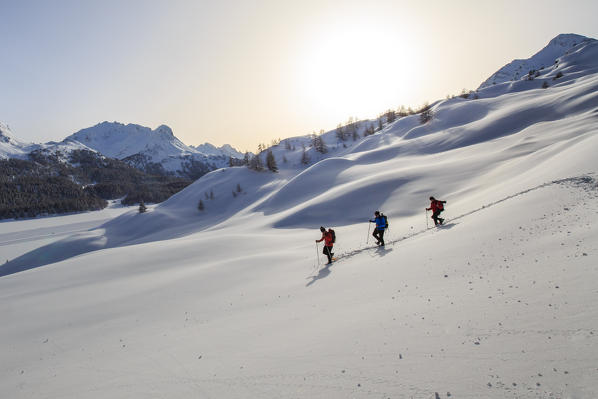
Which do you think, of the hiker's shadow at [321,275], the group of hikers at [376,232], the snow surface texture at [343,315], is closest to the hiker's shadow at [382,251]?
the snow surface texture at [343,315]

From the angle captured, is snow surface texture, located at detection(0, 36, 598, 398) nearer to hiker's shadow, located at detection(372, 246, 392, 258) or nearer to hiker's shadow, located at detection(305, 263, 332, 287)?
hiker's shadow, located at detection(305, 263, 332, 287)

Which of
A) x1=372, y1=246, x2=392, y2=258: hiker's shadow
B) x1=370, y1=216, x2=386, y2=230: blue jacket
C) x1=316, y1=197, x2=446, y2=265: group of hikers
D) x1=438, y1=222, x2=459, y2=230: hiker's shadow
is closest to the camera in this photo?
x1=372, y1=246, x2=392, y2=258: hiker's shadow

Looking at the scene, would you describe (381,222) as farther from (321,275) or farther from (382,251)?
(321,275)

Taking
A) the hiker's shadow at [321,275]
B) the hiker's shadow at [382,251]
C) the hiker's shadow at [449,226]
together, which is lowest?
the hiker's shadow at [321,275]

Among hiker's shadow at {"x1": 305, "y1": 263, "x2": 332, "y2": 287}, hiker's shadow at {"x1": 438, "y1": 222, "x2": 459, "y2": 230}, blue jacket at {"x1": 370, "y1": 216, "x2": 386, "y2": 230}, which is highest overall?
blue jacket at {"x1": 370, "y1": 216, "x2": 386, "y2": 230}

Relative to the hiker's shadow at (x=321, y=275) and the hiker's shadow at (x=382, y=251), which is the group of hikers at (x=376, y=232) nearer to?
the hiker's shadow at (x=382, y=251)

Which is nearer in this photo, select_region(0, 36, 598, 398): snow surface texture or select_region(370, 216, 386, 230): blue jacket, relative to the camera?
select_region(0, 36, 598, 398): snow surface texture

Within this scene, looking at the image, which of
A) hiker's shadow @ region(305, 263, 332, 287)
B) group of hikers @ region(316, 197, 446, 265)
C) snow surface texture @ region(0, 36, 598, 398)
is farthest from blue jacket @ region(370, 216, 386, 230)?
hiker's shadow @ region(305, 263, 332, 287)

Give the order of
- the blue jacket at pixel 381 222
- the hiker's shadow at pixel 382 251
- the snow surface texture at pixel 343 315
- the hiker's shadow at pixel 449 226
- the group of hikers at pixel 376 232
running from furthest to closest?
the blue jacket at pixel 381 222 → the group of hikers at pixel 376 232 → the hiker's shadow at pixel 449 226 → the hiker's shadow at pixel 382 251 → the snow surface texture at pixel 343 315

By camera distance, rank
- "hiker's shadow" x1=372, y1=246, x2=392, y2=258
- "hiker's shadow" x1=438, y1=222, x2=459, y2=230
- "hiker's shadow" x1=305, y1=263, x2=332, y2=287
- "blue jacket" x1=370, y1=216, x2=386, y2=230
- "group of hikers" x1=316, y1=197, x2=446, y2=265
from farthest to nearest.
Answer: "blue jacket" x1=370, y1=216, x2=386, y2=230 < "group of hikers" x1=316, y1=197, x2=446, y2=265 < "hiker's shadow" x1=438, y1=222, x2=459, y2=230 < "hiker's shadow" x1=372, y1=246, x2=392, y2=258 < "hiker's shadow" x1=305, y1=263, x2=332, y2=287

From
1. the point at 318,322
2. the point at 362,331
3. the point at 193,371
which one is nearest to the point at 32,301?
the point at 193,371

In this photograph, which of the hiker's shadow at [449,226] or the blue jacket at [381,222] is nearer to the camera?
the hiker's shadow at [449,226]

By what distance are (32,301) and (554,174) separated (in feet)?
81.9

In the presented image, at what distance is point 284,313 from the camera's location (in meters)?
7.88
